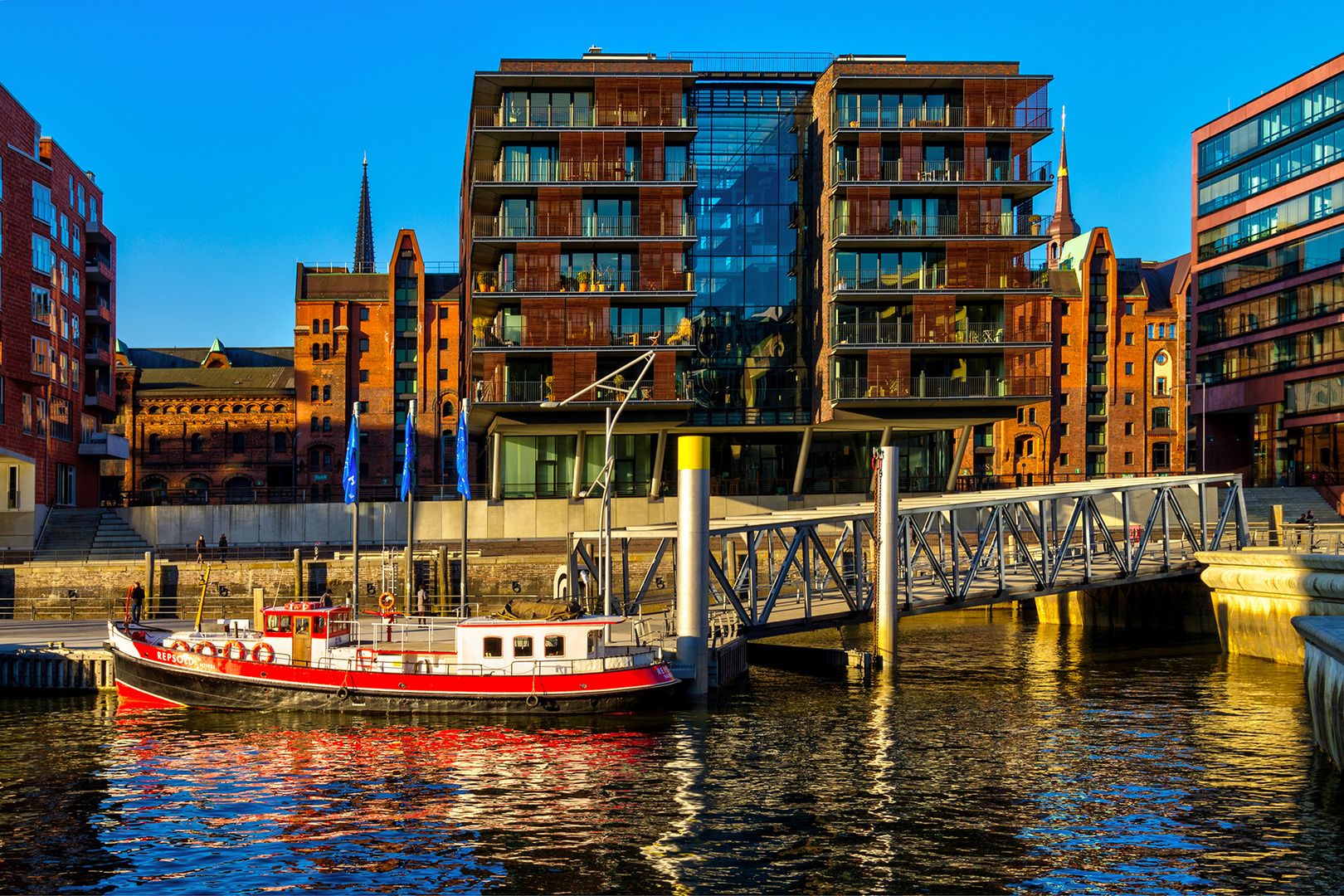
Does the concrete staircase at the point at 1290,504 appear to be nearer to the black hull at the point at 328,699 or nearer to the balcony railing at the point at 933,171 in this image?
the balcony railing at the point at 933,171

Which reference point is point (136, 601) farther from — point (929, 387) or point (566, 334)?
point (929, 387)

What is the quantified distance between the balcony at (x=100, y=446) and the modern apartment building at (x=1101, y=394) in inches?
2992

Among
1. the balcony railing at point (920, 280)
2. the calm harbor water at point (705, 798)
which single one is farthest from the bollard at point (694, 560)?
the balcony railing at point (920, 280)

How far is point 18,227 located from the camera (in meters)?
68.2

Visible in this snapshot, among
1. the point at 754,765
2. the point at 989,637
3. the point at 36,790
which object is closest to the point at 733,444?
the point at 989,637

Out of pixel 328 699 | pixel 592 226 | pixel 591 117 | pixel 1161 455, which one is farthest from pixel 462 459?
pixel 1161 455

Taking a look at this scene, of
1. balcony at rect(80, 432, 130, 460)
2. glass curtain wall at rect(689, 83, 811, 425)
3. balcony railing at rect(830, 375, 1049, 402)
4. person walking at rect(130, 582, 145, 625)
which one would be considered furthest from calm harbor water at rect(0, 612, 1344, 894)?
balcony at rect(80, 432, 130, 460)

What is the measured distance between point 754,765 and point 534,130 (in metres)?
44.8

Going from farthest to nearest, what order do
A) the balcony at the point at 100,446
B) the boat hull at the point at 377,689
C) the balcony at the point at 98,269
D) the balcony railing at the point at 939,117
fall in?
the balcony at the point at 98,269, the balcony at the point at 100,446, the balcony railing at the point at 939,117, the boat hull at the point at 377,689

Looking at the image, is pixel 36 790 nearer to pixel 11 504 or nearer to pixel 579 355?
pixel 579 355

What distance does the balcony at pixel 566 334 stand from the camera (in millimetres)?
64000

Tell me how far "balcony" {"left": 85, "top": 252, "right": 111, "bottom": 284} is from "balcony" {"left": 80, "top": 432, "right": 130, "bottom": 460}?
1226 cm

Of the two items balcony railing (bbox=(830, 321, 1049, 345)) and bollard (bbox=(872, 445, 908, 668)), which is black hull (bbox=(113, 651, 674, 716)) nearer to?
bollard (bbox=(872, 445, 908, 668))

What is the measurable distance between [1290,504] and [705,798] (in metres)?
62.1
